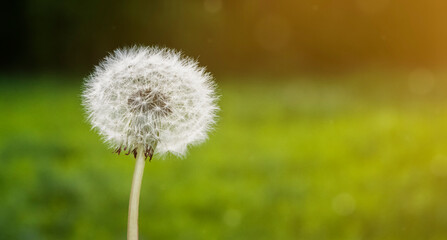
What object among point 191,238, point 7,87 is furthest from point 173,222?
point 7,87

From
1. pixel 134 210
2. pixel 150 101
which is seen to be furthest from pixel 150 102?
pixel 134 210

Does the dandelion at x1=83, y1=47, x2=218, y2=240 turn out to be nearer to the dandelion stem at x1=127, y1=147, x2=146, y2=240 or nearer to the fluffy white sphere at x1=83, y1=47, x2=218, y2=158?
the fluffy white sphere at x1=83, y1=47, x2=218, y2=158

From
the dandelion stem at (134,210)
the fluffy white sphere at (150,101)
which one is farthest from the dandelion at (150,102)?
the dandelion stem at (134,210)

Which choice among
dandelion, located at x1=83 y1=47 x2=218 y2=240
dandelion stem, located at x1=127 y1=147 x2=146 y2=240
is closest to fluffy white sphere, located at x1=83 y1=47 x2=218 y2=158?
dandelion, located at x1=83 y1=47 x2=218 y2=240

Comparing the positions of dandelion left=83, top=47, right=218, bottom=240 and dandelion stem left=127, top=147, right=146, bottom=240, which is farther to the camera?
dandelion left=83, top=47, right=218, bottom=240

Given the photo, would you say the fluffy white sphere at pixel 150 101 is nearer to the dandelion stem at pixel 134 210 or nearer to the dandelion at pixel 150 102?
the dandelion at pixel 150 102

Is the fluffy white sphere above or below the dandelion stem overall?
above

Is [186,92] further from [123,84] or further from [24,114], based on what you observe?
[24,114]

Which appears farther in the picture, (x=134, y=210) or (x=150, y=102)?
(x=150, y=102)

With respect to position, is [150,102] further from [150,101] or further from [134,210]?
[134,210]
